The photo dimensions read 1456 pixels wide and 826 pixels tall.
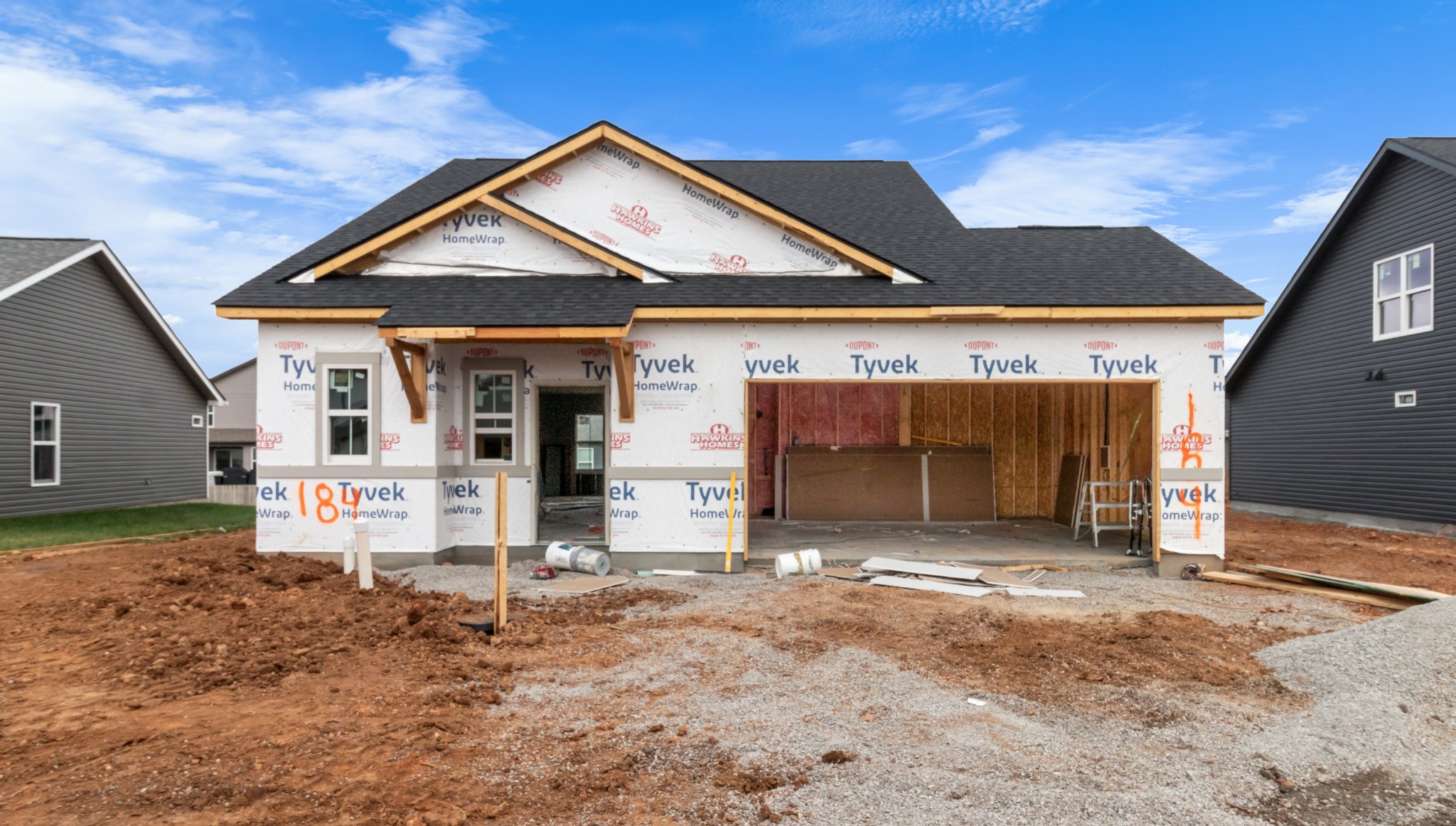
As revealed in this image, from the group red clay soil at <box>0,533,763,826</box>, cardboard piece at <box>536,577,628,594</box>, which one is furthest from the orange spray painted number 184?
cardboard piece at <box>536,577,628,594</box>

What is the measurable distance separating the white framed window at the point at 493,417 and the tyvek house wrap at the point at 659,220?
2.54 metres

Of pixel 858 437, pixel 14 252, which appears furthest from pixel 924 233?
pixel 14 252

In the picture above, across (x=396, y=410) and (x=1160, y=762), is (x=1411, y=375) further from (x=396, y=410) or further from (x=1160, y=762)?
(x=396, y=410)

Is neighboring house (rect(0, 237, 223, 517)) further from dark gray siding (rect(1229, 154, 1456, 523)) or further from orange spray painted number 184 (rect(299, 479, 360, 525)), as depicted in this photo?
dark gray siding (rect(1229, 154, 1456, 523))

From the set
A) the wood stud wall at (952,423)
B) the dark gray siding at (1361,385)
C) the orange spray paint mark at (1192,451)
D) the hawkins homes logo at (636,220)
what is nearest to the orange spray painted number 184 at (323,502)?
the hawkins homes logo at (636,220)

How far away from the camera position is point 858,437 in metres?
16.5

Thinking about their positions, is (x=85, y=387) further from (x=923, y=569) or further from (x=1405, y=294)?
(x=1405, y=294)

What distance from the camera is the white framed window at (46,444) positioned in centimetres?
1750

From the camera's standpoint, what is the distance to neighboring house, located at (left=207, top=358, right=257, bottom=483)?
3634cm

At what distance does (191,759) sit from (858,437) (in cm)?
1334

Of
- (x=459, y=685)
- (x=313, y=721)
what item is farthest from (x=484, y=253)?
(x=313, y=721)

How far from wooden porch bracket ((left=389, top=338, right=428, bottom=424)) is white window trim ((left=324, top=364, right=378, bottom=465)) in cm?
50

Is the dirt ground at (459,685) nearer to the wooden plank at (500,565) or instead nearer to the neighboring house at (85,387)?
the wooden plank at (500,565)

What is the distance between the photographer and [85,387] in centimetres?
1909
